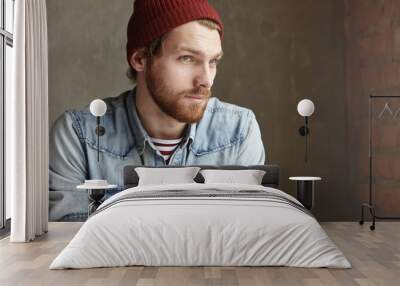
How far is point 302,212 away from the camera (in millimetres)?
4973

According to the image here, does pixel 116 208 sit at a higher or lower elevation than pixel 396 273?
higher

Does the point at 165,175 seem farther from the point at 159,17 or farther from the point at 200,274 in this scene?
the point at 200,274

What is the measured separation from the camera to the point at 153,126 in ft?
23.7

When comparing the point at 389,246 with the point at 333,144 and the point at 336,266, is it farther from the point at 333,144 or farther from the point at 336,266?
the point at 333,144

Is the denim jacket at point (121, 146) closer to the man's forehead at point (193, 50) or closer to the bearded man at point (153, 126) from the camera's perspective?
the bearded man at point (153, 126)

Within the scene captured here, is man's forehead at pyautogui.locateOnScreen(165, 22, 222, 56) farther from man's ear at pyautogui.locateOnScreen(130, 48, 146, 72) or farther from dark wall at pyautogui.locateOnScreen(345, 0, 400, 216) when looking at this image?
dark wall at pyautogui.locateOnScreen(345, 0, 400, 216)

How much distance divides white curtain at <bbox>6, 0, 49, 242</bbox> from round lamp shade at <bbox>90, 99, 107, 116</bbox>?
2.50 feet

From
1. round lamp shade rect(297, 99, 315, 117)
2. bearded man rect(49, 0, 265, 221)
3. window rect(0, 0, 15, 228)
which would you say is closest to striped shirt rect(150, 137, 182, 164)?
bearded man rect(49, 0, 265, 221)

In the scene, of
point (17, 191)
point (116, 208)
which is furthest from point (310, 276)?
point (17, 191)

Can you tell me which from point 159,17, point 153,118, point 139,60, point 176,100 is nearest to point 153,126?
point 153,118

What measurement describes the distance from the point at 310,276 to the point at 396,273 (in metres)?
0.65

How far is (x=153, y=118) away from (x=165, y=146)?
36 cm

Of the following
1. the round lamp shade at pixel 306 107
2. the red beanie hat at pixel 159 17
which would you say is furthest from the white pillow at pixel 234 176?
the red beanie hat at pixel 159 17

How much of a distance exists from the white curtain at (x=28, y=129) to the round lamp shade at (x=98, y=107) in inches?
30.0
